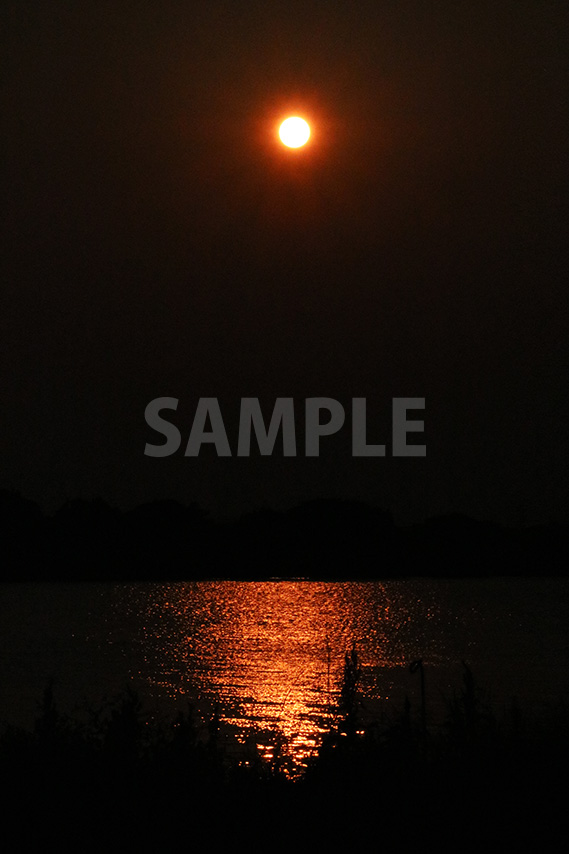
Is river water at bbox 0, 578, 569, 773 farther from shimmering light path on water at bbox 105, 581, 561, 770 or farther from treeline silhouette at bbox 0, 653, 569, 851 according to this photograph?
treeline silhouette at bbox 0, 653, 569, 851

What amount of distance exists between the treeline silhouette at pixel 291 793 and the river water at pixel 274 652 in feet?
9.54

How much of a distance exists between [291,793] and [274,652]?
5485cm

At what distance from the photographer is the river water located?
3553 cm

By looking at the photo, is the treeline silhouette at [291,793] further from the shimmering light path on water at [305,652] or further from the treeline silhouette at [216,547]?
the treeline silhouette at [216,547]

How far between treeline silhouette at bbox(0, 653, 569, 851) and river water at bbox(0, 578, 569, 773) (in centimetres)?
291

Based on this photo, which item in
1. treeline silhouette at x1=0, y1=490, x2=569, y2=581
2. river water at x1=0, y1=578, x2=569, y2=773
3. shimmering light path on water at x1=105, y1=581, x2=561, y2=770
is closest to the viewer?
shimmering light path on water at x1=105, y1=581, x2=561, y2=770

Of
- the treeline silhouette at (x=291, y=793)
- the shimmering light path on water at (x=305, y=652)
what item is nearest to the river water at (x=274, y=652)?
the shimmering light path on water at (x=305, y=652)

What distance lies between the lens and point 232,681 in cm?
4700

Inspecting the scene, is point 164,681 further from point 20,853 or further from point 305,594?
point 305,594

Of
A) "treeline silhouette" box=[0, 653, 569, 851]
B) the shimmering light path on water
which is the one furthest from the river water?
"treeline silhouette" box=[0, 653, 569, 851]

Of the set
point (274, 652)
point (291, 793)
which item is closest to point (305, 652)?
point (274, 652)

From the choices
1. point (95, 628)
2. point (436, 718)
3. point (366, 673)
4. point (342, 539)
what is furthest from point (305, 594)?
point (436, 718)

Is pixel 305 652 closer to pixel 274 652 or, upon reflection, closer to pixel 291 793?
pixel 274 652

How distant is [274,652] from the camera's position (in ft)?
210
